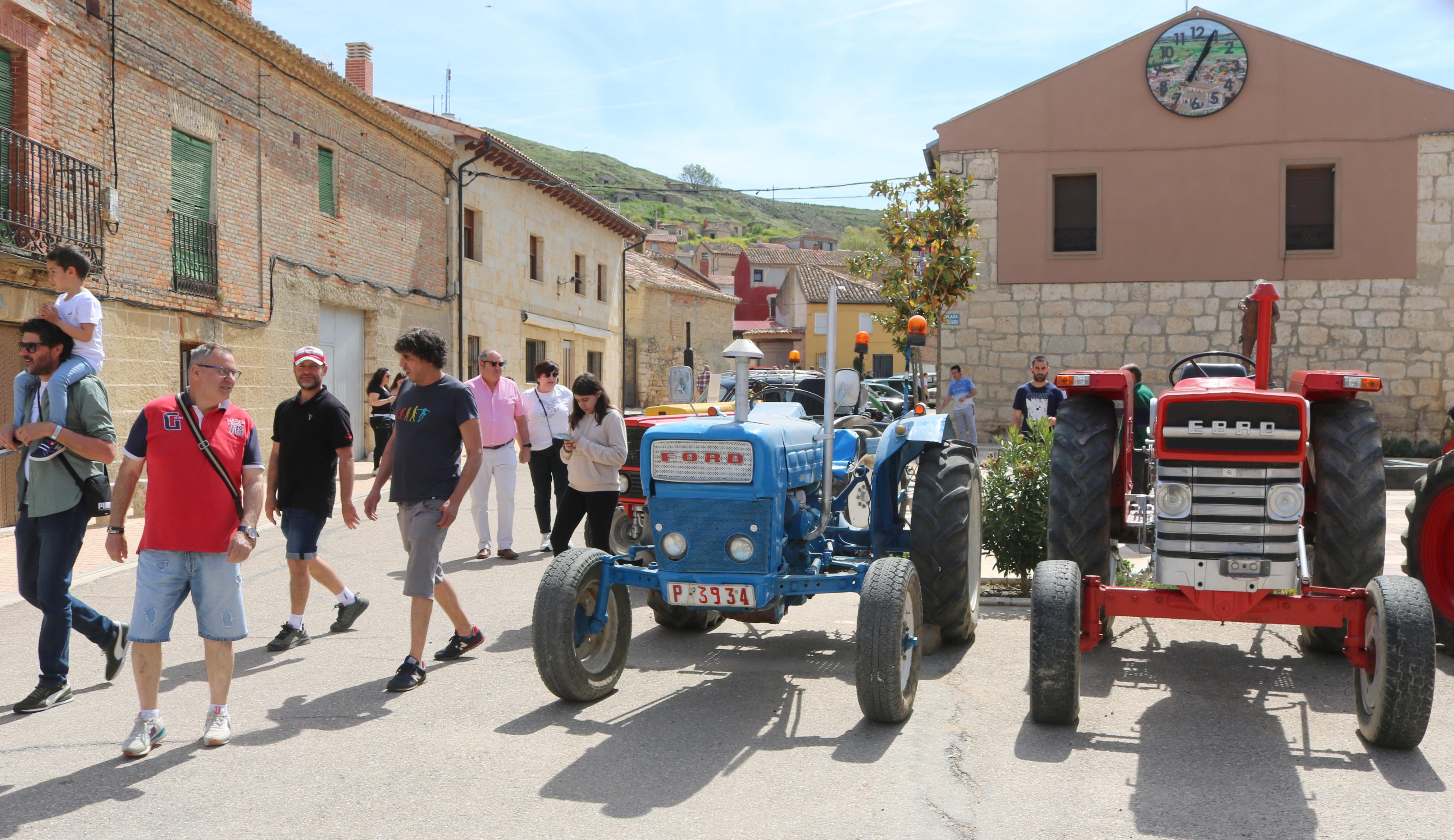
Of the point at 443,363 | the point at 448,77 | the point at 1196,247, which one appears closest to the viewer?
the point at 443,363

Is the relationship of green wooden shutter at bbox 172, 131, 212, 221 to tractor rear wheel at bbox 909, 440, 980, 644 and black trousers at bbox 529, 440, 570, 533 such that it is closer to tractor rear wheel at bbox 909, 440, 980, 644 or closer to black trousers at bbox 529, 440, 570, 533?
black trousers at bbox 529, 440, 570, 533

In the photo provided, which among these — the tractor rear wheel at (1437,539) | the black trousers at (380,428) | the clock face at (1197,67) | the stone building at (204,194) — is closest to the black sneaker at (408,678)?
the tractor rear wheel at (1437,539)

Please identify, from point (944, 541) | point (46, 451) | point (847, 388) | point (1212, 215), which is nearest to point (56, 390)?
point (46, 451)

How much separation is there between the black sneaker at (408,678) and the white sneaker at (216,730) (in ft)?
2.91

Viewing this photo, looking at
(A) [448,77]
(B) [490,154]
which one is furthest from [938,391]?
(A) [448,77]

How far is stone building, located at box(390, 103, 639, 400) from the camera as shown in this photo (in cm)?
2391

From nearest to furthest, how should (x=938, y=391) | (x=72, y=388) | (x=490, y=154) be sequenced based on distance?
1. (x=72, y=388)
2. (x=938, y=391)
3. (x=490, y=154)

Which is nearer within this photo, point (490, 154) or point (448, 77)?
point (490, 154)

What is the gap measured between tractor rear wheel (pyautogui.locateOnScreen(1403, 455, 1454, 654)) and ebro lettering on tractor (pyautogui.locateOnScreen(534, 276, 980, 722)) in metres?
2.39

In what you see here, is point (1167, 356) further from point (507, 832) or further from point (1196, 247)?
point (507, 832)

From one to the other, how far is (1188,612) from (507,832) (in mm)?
2832

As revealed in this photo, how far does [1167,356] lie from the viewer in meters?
20.7

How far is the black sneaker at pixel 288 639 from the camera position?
20.8 feet

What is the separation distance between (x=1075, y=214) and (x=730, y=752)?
18369mm
